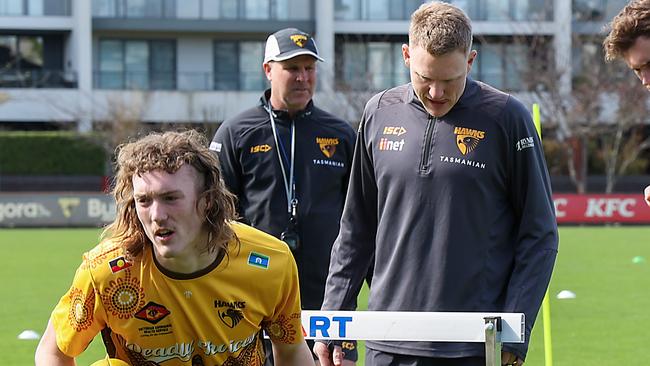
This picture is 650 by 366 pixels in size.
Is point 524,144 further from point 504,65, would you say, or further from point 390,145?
point 504,65

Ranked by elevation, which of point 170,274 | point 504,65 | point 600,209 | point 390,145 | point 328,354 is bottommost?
point 600,209

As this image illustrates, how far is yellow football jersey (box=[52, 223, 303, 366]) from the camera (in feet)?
14.2

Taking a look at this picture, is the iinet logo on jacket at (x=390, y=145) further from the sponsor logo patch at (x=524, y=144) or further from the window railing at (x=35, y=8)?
the window railing at (x=35, y=8)

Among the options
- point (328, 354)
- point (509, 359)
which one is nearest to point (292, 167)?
point (328, 354)

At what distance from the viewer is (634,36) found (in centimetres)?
409

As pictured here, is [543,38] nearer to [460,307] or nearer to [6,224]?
[6,224]

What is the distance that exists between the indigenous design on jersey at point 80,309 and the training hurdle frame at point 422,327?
2.92ft

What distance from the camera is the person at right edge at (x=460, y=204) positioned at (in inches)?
180

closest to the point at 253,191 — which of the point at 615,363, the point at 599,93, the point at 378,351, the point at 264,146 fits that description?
the point at 264,146

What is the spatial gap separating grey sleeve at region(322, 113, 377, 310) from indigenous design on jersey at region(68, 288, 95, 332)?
3.91ft

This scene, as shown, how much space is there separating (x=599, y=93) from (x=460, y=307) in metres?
42.7

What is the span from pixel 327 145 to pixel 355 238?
1.59 meters

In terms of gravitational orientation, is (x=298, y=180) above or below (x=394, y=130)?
below

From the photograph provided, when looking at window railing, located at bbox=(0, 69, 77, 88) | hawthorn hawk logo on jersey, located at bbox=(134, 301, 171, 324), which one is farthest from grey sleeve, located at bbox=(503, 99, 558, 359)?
window railing, located at bbox=(0, 69, 77, 88)
